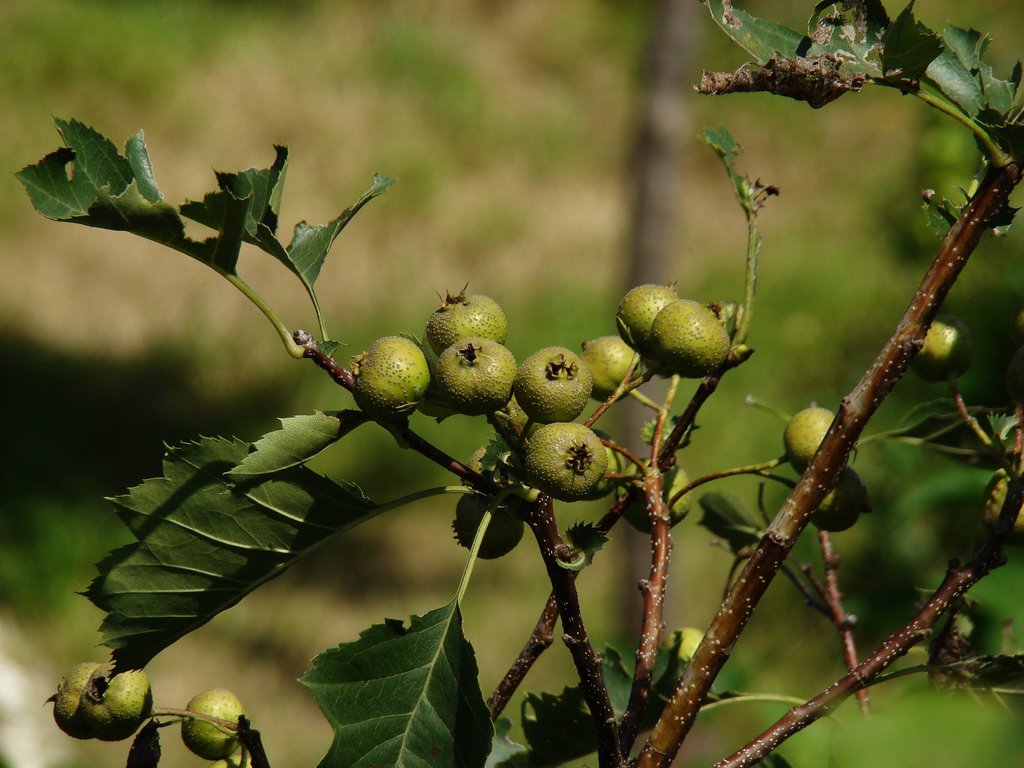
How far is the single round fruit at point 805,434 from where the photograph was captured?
1.44 meters

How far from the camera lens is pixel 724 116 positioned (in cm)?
998

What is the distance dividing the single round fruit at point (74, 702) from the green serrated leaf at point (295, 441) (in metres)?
0.37

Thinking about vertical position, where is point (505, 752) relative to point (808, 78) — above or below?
below

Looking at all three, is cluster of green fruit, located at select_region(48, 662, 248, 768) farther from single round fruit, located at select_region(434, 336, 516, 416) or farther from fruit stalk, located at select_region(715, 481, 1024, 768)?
fruit stalk, located at select_region(715, 481, 1024, 768)

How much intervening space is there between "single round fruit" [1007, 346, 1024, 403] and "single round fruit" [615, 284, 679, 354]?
16.6 inches

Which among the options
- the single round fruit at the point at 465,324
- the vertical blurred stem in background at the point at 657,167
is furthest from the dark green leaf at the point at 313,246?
the vertical blurred stem in background at the point at 657,167

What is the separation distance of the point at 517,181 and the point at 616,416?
12.2 feet

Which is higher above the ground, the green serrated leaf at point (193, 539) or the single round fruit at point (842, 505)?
the single round fruit at point (842, 505)

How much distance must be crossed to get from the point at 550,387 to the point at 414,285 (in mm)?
7223

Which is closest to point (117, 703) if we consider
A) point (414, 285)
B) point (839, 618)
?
point (839, 618)

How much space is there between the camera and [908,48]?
3.93ft

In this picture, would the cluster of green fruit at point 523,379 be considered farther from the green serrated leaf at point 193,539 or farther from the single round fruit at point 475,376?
the green serrated leaf at point 193,539

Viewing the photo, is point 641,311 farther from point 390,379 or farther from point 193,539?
point 193,539

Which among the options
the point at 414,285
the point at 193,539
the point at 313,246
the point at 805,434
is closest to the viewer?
the point at 193,539
